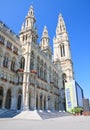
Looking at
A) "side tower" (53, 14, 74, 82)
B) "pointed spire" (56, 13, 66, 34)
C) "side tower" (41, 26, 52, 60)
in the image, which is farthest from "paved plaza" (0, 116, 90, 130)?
"pointed spire" (56, 13, 66, 34)

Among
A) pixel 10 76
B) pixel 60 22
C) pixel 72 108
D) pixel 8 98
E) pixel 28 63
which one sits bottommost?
pixel 72 108

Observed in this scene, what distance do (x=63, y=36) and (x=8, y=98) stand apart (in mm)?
57399

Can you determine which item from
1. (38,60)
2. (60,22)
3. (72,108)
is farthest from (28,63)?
(60,22)

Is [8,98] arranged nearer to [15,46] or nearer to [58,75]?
[15,46]

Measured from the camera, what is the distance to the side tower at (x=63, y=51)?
2899 inches

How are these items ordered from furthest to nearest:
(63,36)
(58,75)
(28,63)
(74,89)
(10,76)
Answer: (63,36)
(58,75)
(74,89)
(28,63)
(10,76)

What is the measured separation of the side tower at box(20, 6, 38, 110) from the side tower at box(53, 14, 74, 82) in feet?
88.6

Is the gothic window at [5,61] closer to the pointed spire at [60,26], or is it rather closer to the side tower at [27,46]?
the side tower at [27,46]

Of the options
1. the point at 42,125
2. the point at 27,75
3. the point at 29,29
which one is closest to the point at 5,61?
the point at 27,75

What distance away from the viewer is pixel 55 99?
61.7m

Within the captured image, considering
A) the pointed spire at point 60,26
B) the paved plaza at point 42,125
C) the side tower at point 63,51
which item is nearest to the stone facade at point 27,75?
the side tower at point 63,51

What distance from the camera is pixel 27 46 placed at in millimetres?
45812

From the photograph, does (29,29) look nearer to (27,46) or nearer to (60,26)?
(27,46)

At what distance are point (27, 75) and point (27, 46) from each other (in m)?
10.7
